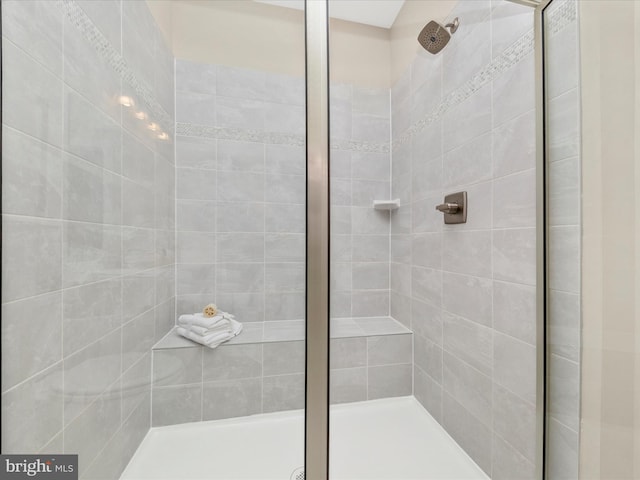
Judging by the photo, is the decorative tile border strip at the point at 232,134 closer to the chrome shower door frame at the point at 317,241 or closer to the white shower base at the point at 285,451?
the chrome shower door frame at the point at 317,241

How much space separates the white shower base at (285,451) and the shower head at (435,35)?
1494mm

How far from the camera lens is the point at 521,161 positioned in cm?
78

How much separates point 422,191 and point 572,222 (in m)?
0.62

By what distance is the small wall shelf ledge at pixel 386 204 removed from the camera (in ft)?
4.41

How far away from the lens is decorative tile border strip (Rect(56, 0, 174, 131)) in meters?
0.68

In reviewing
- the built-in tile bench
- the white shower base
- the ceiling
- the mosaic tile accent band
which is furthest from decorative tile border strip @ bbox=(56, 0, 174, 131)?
the white shower base

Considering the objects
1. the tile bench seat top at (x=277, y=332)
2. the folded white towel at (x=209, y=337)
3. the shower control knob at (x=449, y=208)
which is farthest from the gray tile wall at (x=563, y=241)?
the folded white towel at (x=209, y=337)

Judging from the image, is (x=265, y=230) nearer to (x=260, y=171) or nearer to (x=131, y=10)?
(x=260, y=171)

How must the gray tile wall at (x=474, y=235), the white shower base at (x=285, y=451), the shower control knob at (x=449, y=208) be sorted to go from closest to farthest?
the gray tile wall at (x=474, y=235) → the white shower base at (x=285, y=451) → the shower control knob at (x=449, y=208)

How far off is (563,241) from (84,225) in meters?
1.31

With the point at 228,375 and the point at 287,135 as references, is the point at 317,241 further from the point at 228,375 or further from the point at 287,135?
the point at 228,375

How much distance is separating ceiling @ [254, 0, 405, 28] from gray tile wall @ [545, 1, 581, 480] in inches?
25.5

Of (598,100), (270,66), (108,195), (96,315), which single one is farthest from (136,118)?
(598,100)

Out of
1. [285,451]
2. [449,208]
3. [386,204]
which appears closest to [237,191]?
[386,204]
